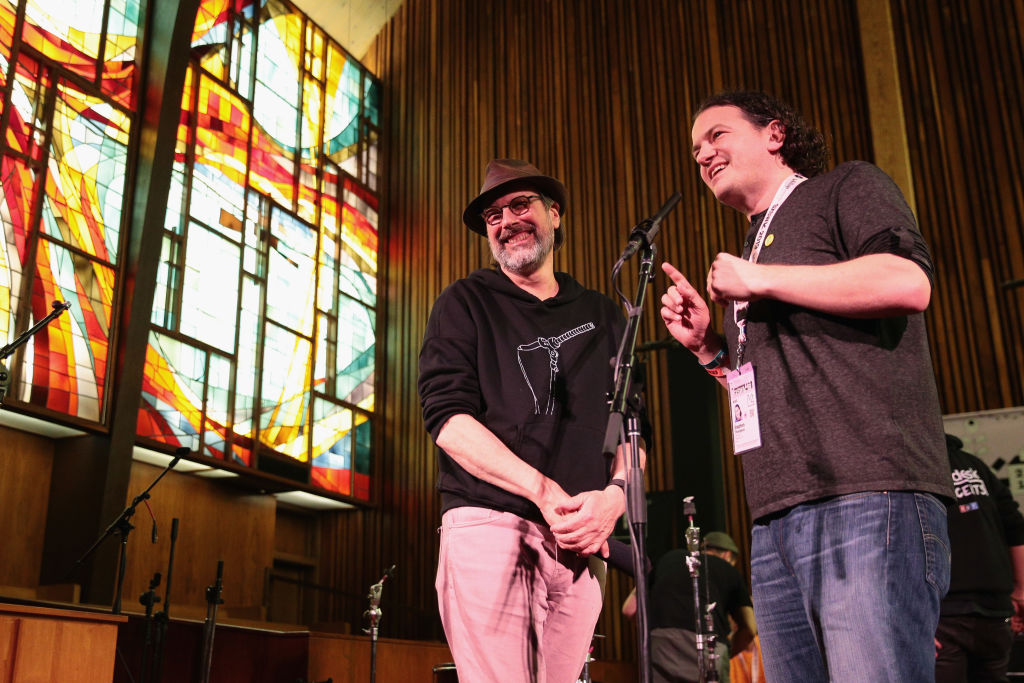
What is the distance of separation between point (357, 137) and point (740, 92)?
9.51 m

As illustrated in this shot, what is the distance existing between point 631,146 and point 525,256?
7602mm

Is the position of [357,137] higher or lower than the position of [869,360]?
higher

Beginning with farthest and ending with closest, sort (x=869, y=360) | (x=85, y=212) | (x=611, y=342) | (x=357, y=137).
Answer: (x=357, y=137)
(x=85, y=212)
(x=611, y=342)
(x=869, y=360)

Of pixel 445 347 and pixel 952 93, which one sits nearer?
pixel 445 347

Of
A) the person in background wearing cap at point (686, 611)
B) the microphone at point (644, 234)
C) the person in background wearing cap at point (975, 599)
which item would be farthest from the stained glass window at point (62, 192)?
the person in background wearing cap at point (975, 599)

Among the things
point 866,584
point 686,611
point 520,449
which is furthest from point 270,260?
point 866,584

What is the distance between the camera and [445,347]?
6.14 ft

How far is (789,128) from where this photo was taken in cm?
157

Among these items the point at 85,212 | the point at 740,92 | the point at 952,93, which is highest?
the point at 952,93

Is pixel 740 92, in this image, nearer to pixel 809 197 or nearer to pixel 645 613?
pixel 809 197

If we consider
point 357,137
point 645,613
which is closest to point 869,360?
point 645,613

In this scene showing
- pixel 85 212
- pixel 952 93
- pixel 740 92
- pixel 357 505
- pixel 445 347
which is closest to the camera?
pixel 740 92

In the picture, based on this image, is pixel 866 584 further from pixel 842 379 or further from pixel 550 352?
pixel 550 352

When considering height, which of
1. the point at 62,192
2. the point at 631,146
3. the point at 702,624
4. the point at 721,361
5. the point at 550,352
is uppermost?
the point at 631,146
